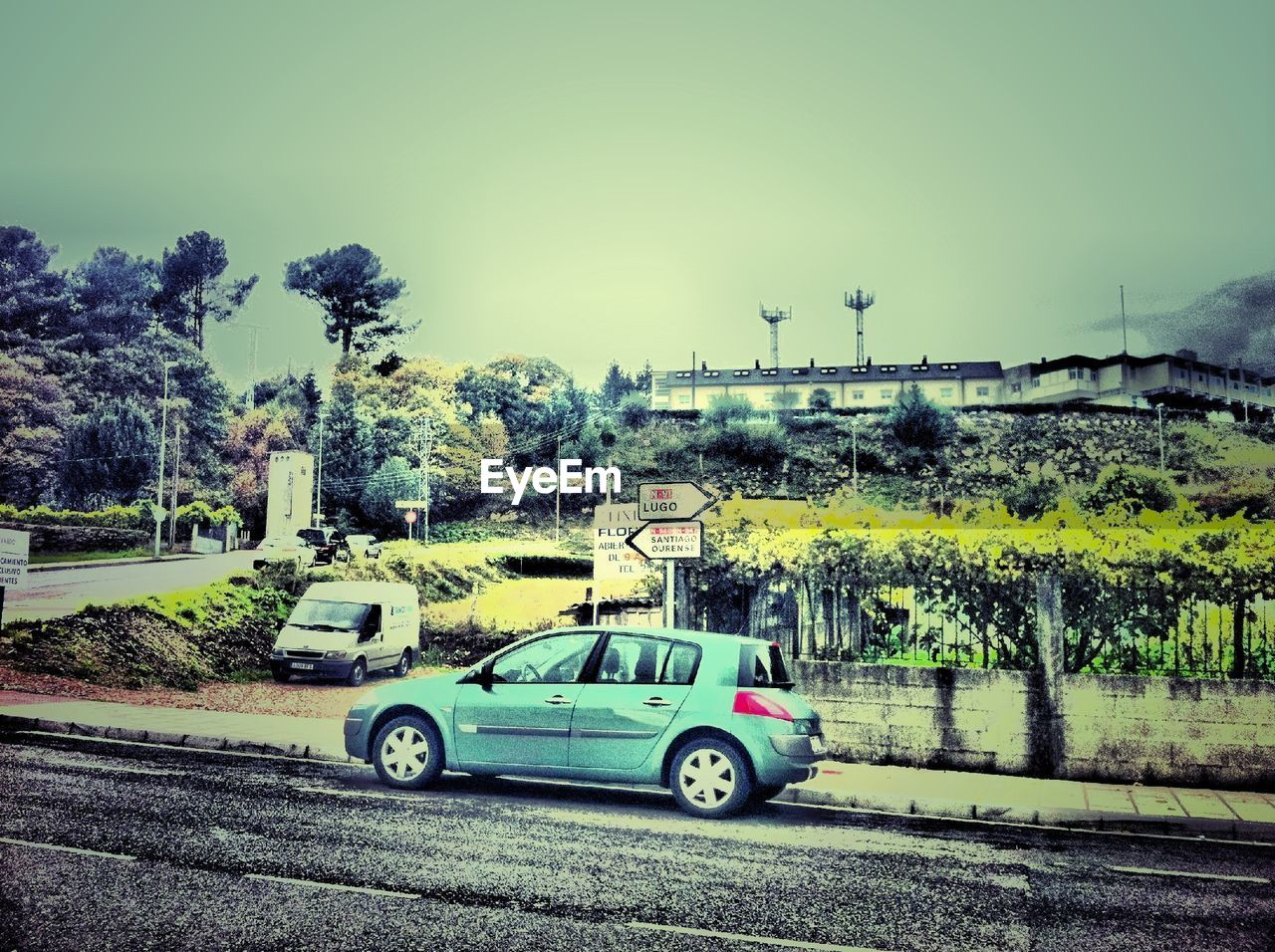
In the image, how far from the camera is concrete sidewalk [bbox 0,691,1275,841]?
30.3 feet

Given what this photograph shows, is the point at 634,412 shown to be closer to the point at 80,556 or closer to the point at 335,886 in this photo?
the point at 80,556

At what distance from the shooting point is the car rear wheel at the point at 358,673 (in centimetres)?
1534

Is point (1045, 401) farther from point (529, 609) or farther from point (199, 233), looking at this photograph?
point (199, 233)

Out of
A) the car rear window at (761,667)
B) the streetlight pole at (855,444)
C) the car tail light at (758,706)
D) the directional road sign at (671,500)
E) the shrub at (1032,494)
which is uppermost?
the streetlight pole at (855,444)

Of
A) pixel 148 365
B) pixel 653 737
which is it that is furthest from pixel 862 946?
pixel 148 365

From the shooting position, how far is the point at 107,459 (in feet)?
53.0

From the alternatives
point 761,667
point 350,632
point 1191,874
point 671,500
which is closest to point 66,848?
point 761,667

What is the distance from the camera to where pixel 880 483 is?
15.7 meters

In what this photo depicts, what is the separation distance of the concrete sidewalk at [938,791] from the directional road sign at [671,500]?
3277mm

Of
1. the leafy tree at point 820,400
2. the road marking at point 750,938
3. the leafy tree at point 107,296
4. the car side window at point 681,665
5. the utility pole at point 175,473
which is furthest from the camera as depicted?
the leafy tree at point 107,296

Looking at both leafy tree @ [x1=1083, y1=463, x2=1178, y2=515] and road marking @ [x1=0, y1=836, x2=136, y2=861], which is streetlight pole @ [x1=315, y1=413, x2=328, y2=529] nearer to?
road marking @ [x1=0, y1=836, x2=136, y2=861]

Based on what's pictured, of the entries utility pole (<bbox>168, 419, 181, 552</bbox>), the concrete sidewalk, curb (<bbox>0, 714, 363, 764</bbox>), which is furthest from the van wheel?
curb (<bbox>0, 714, 363, 764</bbox>)

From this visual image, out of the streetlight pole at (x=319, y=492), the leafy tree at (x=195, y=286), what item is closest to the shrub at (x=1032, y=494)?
the streetlight pole at (x=319, y=492)

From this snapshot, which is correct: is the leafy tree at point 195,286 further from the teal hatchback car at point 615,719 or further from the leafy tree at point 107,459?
the teal hatchback car at point 615,719
